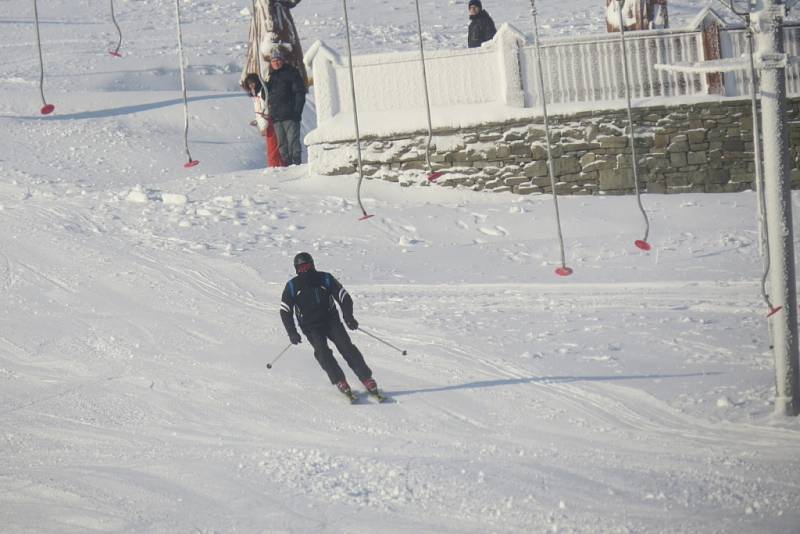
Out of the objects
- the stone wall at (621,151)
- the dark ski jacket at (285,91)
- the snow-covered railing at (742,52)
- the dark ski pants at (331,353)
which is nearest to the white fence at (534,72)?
the snow-covered railing at (742,52)

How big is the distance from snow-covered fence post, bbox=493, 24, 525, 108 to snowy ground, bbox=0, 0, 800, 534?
4.65ft

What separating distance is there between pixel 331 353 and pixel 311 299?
0.52 meters

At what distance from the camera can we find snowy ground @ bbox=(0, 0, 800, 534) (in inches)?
367

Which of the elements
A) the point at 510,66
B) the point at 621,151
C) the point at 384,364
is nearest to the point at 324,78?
the point at 510,66

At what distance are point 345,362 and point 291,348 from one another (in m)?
0.71

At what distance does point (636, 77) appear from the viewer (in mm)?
18953

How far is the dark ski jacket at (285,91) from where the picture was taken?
20141 millimetres

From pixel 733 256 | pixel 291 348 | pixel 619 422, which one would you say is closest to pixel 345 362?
pixel 291 348

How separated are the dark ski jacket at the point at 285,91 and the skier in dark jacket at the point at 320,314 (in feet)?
27.9

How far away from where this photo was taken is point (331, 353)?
39.4 ft

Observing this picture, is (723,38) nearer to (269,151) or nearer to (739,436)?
(269,151)

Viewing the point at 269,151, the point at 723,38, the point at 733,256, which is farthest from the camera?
the point at 269,151

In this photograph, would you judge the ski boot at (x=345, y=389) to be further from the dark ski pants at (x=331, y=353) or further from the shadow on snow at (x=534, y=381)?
the shadow on snow at (x=534, y=381)

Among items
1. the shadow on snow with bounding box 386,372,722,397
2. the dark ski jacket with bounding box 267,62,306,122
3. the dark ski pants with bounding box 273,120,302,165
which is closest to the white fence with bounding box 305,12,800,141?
the dark ski jacket with bounding box 267,62,306,122
